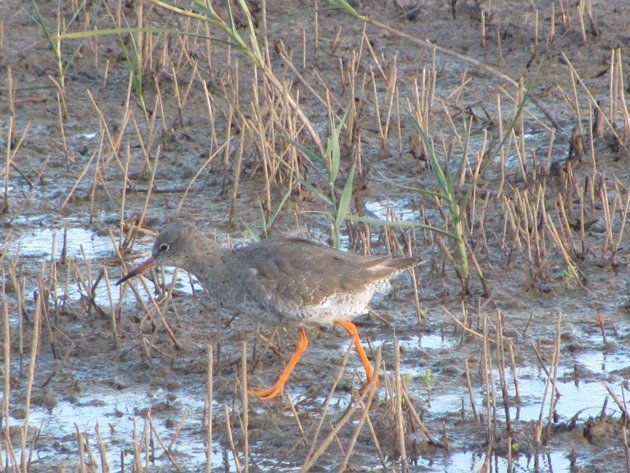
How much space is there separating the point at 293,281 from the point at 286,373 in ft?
1.62

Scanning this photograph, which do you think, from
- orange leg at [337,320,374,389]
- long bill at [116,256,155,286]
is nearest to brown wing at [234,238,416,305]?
orange leg at [337,320,374,389]

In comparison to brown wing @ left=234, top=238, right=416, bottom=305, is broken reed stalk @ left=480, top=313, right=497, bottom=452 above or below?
below

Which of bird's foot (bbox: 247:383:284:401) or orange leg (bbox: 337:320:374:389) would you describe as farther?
orange leg (bbox: 337:320:374:389)

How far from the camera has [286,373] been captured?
21.9 ft

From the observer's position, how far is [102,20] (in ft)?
38.7

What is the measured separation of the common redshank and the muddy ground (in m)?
0.26

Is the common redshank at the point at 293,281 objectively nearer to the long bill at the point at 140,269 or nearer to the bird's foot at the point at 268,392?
the bird's foot at the point at 268,392

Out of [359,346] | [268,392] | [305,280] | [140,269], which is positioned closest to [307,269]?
[305,280]

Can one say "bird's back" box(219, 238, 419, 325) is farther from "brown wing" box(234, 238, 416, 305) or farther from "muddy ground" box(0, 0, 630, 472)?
"muddy ground" box(0, 0, 630, 472)

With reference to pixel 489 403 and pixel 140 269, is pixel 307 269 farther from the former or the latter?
pixel 489 403

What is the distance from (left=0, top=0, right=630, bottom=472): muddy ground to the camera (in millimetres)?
5898

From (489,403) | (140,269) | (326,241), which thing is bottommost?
(326,241)

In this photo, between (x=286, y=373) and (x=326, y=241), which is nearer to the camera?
(x=286, y=373)

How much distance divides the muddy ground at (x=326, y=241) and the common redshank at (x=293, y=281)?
0.86ft
